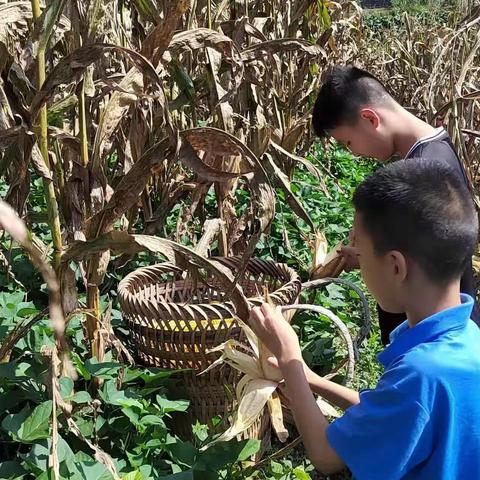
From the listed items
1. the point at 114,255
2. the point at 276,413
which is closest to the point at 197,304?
the point at 114,255

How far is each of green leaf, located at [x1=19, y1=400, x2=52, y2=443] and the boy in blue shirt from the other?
65cm

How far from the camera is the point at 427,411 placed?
1.16m

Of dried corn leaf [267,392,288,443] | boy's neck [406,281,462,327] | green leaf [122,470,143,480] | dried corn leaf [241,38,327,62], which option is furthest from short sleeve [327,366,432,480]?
dried corn leaf [241,38,327,62]

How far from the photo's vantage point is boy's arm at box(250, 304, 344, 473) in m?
1.36

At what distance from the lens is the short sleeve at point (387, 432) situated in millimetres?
1165

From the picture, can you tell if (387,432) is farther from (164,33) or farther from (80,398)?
(164,33)

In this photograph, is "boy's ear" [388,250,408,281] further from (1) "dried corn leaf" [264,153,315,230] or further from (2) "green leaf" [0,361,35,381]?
(2) "green leaf" [0,361,35,381]

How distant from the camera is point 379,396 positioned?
3.97 feet

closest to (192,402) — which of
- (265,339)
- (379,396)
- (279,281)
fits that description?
(279,281)

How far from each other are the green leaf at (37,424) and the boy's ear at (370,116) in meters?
1.14

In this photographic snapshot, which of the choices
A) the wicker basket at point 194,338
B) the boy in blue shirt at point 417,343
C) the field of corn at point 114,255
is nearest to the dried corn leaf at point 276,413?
the field of corn at point 114,255

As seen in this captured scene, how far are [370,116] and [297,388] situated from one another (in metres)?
0.95

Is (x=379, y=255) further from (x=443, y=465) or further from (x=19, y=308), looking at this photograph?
(x=19, y=308)

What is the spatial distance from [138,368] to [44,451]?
51cm
